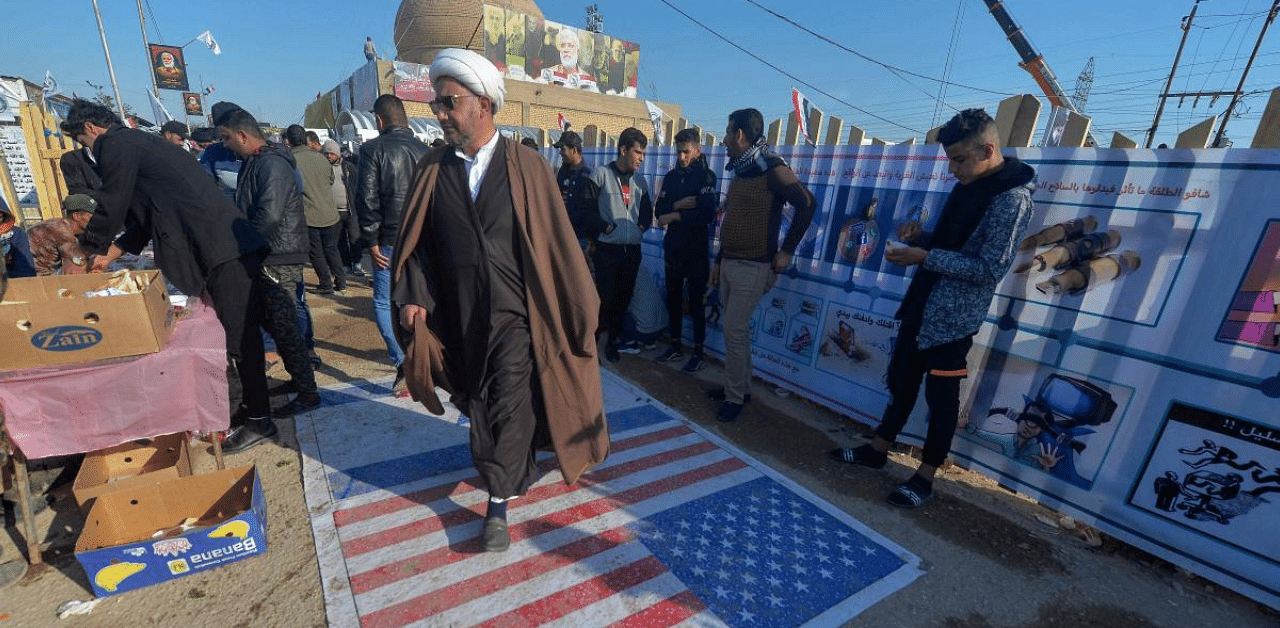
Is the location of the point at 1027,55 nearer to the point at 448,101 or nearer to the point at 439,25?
the point at 448,101

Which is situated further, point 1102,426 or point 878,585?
point 1102,426

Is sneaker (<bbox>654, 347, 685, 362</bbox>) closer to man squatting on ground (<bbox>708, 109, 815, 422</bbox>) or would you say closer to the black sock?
man squatting on ground (<bbox>708, 109, 815, 422</bbox>)

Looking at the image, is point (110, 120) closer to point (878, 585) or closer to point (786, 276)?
point (786, 276)

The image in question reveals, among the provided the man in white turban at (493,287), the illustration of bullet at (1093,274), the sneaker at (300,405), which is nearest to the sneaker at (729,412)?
the man in white turban at (493,287)

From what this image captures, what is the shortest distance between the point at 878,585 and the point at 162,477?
338 centimetres

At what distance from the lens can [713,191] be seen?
4305 mm

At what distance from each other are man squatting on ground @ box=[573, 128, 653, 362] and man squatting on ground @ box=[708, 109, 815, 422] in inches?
43.3

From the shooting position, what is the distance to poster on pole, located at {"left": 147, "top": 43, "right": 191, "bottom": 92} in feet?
70.1

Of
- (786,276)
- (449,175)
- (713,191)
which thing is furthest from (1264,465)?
(449,175)

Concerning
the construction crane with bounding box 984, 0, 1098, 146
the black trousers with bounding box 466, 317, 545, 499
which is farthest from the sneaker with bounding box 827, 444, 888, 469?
the construction crane with bounding box 984, 0, 1098, 146

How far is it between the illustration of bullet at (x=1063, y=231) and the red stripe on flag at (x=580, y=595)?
2.55 meters

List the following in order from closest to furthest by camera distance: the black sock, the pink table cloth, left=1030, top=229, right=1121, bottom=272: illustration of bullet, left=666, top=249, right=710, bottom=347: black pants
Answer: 1. the pink table cloth
2. the black sock
3. left=1030, top=229, right=1121, bottom=272: illustration of bullet
4. left=666, top=249, right=710, bottom=347: black pants

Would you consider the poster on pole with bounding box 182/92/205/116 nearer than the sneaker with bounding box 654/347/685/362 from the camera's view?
No

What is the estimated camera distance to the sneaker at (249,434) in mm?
3006
